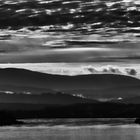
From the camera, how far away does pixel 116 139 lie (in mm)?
139250

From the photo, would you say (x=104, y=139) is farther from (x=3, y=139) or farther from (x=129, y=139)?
(x=3, y=139)

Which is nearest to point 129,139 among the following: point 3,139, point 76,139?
point 76,139

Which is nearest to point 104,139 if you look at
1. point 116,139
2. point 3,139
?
point 116,139

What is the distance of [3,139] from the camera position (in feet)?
460

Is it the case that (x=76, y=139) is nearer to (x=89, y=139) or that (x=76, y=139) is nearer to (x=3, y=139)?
(x=89, y=139)

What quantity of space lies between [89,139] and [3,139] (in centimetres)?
1833

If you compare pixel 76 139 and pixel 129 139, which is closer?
pixel 129 139

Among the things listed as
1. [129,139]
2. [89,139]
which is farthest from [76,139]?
[129,139]

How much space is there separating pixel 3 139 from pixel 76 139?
17.4m

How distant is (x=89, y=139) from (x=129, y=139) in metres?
10.1

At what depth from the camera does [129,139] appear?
138 metres

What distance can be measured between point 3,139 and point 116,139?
23253 millimetres

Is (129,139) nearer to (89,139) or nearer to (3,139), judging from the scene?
(89,139)

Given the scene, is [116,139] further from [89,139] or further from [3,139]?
[3,139]
